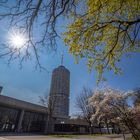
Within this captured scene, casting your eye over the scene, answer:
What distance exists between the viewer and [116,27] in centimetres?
571

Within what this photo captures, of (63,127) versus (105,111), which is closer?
(105,111)

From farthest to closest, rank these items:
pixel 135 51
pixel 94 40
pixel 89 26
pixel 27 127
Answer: pixel 27 127 → pixel 135 51 → pixel 94 40 → pixel 89 26

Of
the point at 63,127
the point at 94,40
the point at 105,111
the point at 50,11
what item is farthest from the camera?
the point at 63,127

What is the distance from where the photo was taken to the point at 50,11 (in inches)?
164

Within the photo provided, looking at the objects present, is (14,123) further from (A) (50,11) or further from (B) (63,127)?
(A) (50,11)

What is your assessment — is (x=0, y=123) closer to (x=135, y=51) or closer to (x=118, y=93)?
(x=118, y=93)

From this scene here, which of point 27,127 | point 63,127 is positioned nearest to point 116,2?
point 27,127

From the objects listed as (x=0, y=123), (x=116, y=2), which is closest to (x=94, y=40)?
(x=116, y=2)

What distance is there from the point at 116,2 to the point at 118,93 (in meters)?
11.6

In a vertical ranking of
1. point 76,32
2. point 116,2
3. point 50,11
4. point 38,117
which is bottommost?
point 50,11

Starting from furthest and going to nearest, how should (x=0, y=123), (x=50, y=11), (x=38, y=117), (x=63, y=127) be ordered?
1. (x=63, y=127)
2. (x=38, y=117)
3. (x=0, y=123)
4. (x=50, y=11)

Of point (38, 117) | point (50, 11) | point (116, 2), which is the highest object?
point (38, 117)

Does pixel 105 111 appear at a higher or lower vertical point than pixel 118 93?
lower

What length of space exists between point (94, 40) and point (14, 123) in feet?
83.4
